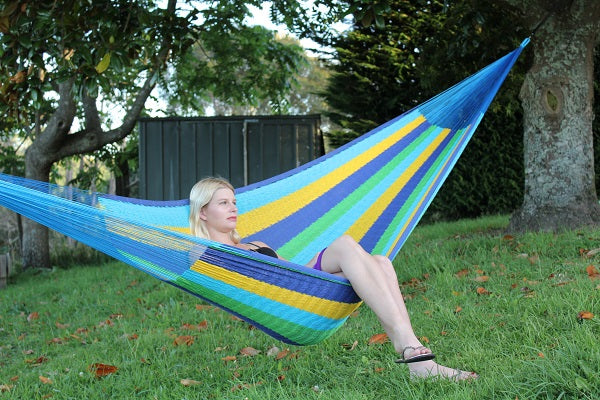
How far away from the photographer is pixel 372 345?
2271 millimetres

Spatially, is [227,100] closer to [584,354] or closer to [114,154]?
[114,154]

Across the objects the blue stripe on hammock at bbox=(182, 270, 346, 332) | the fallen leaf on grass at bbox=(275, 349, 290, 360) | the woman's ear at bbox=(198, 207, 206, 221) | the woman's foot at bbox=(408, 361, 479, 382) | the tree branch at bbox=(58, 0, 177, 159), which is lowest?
the fallen leaf on grass at bbox=(275, 349, 290, 360)

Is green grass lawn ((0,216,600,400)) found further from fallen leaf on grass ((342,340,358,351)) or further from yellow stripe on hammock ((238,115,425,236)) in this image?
yellow stripe on hammock ((238,115,425,236))

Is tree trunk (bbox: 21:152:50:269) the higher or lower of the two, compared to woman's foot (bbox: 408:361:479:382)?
lower

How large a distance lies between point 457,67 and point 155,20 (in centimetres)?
228

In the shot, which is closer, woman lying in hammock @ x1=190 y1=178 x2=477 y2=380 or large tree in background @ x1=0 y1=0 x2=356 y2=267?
woman lying in hammock @ x1=190 y1=178 x2=477 y2=380

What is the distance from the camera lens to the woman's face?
91.7 inches

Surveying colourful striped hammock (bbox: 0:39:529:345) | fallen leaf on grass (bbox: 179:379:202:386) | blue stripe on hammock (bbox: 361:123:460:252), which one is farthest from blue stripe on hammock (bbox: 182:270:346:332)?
blue stripe on hammock (bbox: 361:123:460:252)

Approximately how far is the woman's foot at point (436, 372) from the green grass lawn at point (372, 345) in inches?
1.3

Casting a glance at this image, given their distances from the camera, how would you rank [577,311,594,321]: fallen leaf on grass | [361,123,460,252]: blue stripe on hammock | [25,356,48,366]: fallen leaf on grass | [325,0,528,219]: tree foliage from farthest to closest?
[325,0,528,219]: tree foliage
[25,356,48,366]: fallen leaf on grass
[361,123,460,252]: blue stripe on hammock
[577,311,594,321]: fallen leaf on grass

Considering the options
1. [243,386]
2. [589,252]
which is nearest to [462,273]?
[589,252]

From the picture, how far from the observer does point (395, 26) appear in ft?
21.9

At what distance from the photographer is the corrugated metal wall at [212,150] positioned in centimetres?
655

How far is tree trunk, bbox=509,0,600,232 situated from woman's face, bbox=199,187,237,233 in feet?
6.84
